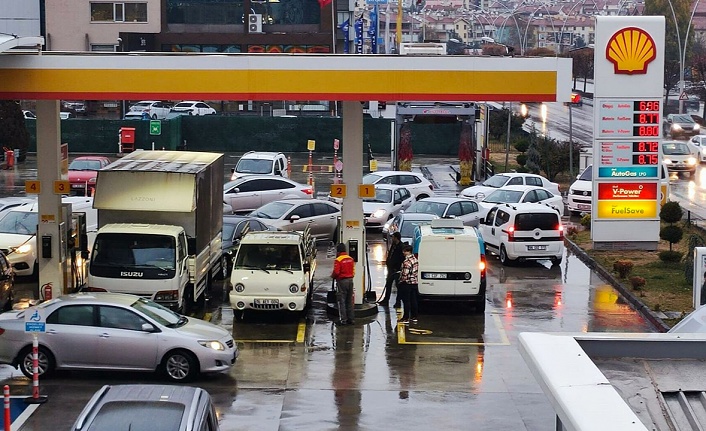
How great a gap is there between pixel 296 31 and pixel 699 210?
46176 mm

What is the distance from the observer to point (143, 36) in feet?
255

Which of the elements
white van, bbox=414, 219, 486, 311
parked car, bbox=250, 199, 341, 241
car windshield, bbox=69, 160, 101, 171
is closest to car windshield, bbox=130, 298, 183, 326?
white van, bbox=414, 219, 486, 311

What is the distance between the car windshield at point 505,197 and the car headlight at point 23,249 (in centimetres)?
1467

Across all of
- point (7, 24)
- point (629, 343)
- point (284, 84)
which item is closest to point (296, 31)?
point (7, 24)

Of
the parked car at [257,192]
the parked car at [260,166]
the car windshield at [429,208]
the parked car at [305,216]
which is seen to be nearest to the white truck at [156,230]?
the parked car at [305,216]

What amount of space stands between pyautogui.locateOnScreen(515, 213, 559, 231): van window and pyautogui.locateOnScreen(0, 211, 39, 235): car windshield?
37.5ft

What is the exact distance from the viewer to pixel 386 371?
754 inches

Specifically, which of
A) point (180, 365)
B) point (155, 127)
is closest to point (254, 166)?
point (155, 127)

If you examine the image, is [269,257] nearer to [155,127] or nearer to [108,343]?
[108,343]

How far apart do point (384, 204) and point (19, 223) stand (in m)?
11.5

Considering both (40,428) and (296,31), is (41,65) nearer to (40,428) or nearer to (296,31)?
(40,428)

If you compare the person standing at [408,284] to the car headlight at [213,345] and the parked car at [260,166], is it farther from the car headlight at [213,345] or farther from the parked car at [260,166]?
the parked car at [260,166]

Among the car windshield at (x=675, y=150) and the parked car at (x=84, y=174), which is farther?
the car windshield at (x=675, y=150)

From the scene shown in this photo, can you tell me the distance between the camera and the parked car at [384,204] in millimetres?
34969
